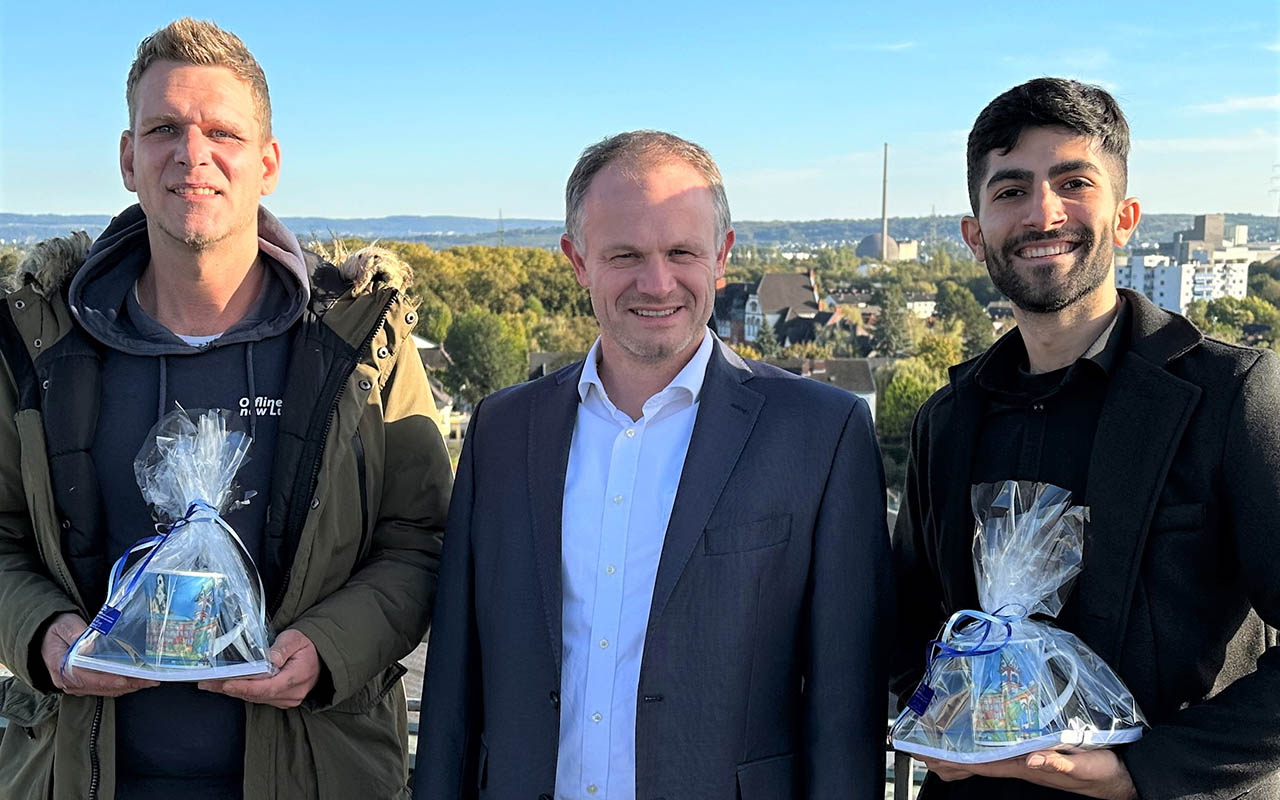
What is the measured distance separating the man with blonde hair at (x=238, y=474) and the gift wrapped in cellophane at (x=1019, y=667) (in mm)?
1228

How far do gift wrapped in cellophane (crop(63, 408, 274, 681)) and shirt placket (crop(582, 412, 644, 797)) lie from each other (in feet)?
2.25

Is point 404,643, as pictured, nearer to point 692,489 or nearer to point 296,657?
point 296,657

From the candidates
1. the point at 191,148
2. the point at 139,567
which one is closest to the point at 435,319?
the point at 191,148

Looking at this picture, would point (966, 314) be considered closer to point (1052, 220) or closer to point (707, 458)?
point (1052, 220)

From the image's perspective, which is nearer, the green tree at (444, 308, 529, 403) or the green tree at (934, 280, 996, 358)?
the green tree at (444, 308, 529, 403)

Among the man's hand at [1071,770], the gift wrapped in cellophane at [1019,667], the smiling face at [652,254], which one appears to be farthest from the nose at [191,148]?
the man's hand at [1071,770]

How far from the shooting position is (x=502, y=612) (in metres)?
2.52

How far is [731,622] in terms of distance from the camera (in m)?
2.37

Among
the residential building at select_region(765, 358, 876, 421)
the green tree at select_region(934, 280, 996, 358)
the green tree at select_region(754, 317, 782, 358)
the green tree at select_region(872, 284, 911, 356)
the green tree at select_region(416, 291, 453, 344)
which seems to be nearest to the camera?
the residential building at select_region(765, 358, 876, 421)

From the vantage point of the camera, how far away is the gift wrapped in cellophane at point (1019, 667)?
6.90ft

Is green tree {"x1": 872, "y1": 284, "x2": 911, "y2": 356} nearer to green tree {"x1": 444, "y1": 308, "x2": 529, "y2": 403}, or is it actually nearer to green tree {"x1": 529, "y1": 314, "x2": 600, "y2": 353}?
green tree {"x1": 529, "y1": 314, "x2": 600, "y2": 353}

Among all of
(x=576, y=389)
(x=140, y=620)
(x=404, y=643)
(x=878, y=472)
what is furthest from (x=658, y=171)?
(x=140, y=620)

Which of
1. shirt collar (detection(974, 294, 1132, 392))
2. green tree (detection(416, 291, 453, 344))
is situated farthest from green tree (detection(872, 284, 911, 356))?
shirt collar (detection(974, 294, 1132, 392))

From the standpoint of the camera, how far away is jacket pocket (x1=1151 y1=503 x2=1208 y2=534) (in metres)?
2.17
